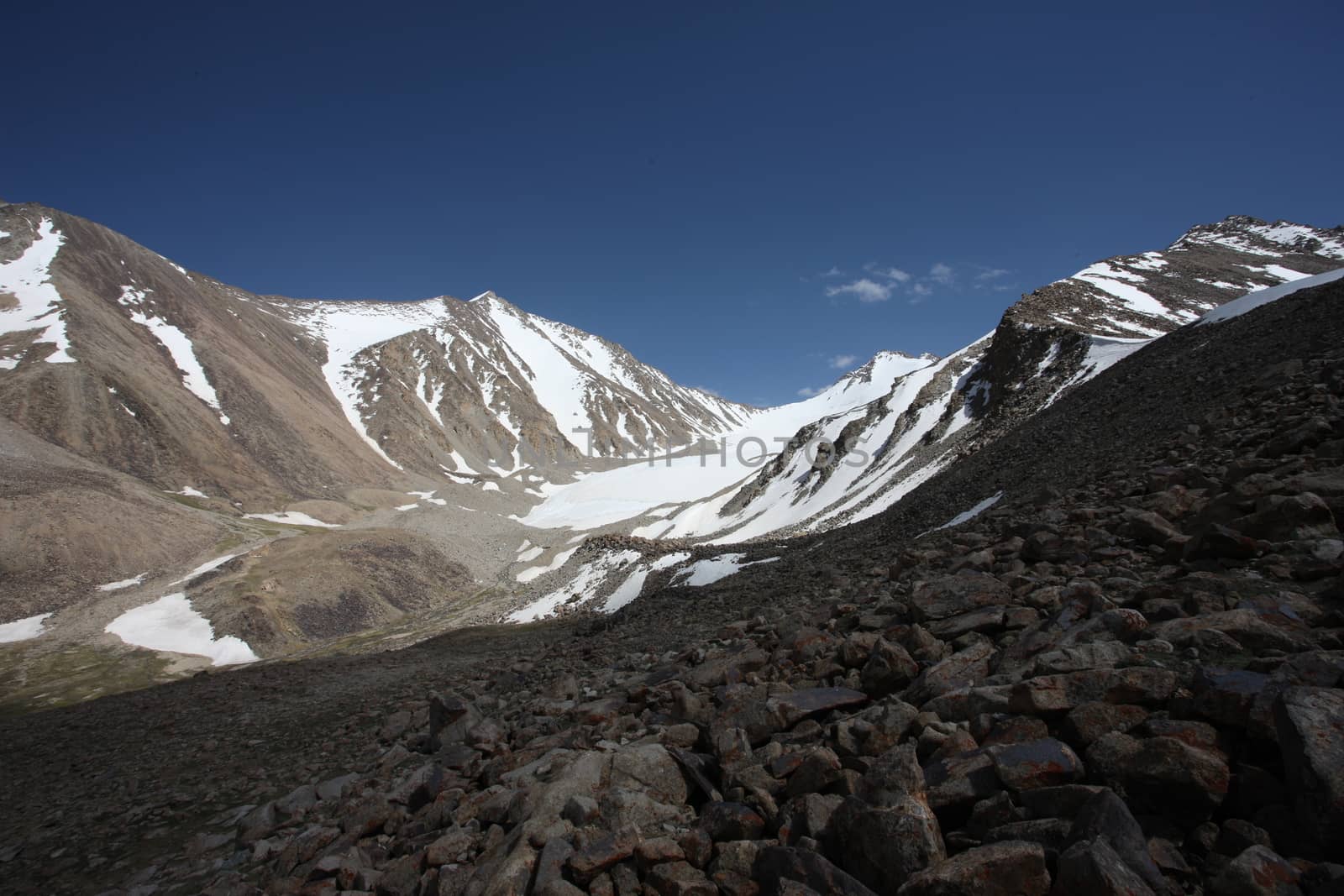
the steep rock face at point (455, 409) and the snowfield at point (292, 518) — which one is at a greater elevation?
the steep rock face at point (455, 409)

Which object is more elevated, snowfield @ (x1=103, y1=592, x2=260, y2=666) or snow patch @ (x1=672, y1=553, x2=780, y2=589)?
snowfield @ (x1=103, y1=592, x2=260, y2=666)

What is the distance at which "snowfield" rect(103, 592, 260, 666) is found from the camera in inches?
1270

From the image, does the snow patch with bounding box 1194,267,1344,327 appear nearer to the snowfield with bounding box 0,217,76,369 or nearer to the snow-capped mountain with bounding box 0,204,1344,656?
the snow-capped mountain with bounding box 0,204,1344,656

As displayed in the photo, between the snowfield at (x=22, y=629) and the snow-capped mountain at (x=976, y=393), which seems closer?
the snowfield at (x=22, y=629)

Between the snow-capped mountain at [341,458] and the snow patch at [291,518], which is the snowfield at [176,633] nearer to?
the snow-capped mountain at [341,458]

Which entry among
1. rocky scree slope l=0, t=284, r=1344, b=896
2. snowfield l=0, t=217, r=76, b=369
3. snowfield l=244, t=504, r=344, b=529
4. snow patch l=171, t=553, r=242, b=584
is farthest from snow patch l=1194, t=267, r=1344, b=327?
snowfield l=0, t=217, r=76, b=369

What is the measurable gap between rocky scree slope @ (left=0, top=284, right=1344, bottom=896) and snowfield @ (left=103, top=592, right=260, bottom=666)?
21.4 metres

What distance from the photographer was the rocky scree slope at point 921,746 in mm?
3201

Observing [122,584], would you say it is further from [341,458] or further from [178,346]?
[178,346]

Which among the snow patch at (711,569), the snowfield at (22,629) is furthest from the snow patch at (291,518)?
the snow patch at (711,569)

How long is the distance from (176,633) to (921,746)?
4214 cm

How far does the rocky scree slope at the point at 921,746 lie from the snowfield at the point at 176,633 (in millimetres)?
21386

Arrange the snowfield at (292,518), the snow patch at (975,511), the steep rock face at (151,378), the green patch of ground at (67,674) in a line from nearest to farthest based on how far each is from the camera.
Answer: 1. the snow patch at (975,511)
2. the green patch of ground at (67,674)
3. the steep rock face at (151,378)
4. the snowfield at (292,518)

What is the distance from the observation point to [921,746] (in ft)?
14.6
